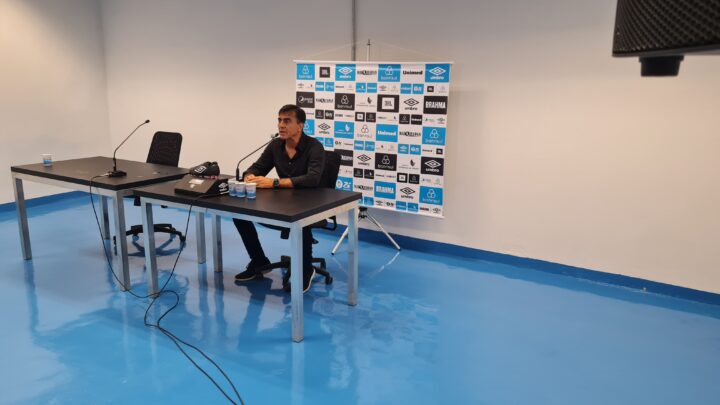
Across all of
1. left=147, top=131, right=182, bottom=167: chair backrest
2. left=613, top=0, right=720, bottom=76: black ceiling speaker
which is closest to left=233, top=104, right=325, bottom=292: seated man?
left=147, top=131, right=182, bottom=167: chair backrest

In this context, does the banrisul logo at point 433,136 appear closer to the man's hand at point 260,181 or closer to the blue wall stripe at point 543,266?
the blue wall stripe at point 543,266

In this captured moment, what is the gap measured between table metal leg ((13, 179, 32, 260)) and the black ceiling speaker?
4274 mm

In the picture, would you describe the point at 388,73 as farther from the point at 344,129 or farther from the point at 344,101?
the point at 344,129

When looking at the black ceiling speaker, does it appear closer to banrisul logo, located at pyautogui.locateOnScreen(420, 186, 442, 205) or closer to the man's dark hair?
the man's dark hair

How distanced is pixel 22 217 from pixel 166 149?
1.20 m

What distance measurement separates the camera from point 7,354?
8.58ft

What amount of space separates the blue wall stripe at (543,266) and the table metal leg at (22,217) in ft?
8.38

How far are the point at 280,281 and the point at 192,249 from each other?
42.3 inches

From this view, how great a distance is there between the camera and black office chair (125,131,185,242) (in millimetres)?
4422

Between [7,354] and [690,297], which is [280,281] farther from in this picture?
[690,297]

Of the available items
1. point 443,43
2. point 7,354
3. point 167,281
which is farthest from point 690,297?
point 7,354

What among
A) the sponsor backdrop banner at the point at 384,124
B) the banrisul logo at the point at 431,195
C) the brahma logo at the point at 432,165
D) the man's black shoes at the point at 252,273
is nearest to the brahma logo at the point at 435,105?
the sponsor backdrop banner at the point at 384,124

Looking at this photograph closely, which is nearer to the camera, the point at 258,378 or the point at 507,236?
the point at 258,378

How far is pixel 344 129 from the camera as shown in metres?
4.48
